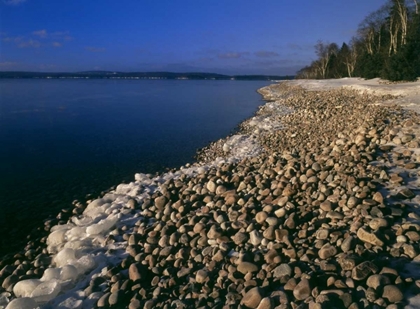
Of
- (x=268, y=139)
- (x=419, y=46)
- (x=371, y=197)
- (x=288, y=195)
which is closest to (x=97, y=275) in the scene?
(x=288, y=195)

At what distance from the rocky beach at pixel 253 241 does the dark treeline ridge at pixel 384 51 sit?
77.4ft

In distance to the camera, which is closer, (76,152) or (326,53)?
(76,152)

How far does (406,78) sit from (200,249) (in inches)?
1149

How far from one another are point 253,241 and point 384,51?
44826 millimetres

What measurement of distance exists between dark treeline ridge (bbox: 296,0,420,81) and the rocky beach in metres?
23.6

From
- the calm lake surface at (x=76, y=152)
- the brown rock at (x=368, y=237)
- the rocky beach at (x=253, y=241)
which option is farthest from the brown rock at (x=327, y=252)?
the calm lake surface at (x=76, y=152)

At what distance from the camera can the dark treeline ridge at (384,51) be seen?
90.4 ft

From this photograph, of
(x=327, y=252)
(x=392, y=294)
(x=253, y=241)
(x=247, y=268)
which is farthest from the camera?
(x=253, y=241)

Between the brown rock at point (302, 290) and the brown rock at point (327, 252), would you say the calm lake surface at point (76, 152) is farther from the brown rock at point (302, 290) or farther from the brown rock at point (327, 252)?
the brown rock at point (327, 252)

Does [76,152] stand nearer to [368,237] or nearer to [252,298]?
[252,298]

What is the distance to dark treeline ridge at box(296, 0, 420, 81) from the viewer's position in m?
27.6

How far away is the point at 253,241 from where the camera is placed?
5062 mm

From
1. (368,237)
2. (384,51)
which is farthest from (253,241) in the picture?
(384,51)

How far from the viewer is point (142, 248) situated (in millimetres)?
5883
